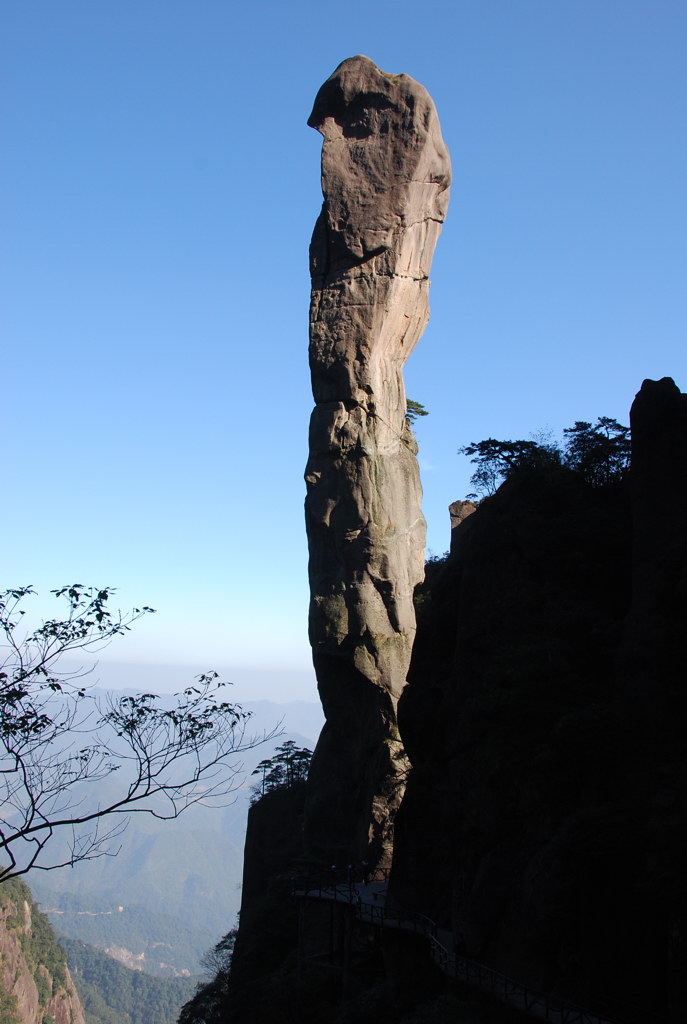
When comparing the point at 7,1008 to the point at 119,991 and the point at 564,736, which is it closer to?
the point at 564,736

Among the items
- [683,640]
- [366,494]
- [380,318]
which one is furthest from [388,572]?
[683,640]

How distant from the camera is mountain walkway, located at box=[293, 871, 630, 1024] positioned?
43.5 feet

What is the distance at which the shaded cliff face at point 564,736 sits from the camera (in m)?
13.6

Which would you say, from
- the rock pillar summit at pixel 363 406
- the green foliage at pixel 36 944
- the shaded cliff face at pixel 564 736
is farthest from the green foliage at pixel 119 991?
the shaded cliff face at pixel 564 736

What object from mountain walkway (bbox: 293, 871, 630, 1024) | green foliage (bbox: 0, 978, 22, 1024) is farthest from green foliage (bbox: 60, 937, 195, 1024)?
mountain walkway (bbox: 293, 871, 630, 1024)

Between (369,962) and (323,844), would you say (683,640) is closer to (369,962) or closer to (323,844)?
(369,962)

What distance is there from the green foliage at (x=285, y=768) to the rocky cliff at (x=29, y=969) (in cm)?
3311

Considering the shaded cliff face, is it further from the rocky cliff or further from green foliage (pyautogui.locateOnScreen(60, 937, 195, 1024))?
green foliage (pyautogui.locateOnScreen(60, 937, 195, 1024))

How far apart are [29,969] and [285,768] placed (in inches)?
2108

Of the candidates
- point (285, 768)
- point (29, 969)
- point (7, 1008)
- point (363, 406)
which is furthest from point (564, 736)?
point (29, 969)

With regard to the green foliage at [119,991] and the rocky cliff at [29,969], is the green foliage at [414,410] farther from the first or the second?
the green foliage at [119,991]

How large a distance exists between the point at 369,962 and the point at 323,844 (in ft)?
26.0

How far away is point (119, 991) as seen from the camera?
5748 inches

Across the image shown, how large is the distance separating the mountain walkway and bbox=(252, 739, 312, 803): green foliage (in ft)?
51.5
